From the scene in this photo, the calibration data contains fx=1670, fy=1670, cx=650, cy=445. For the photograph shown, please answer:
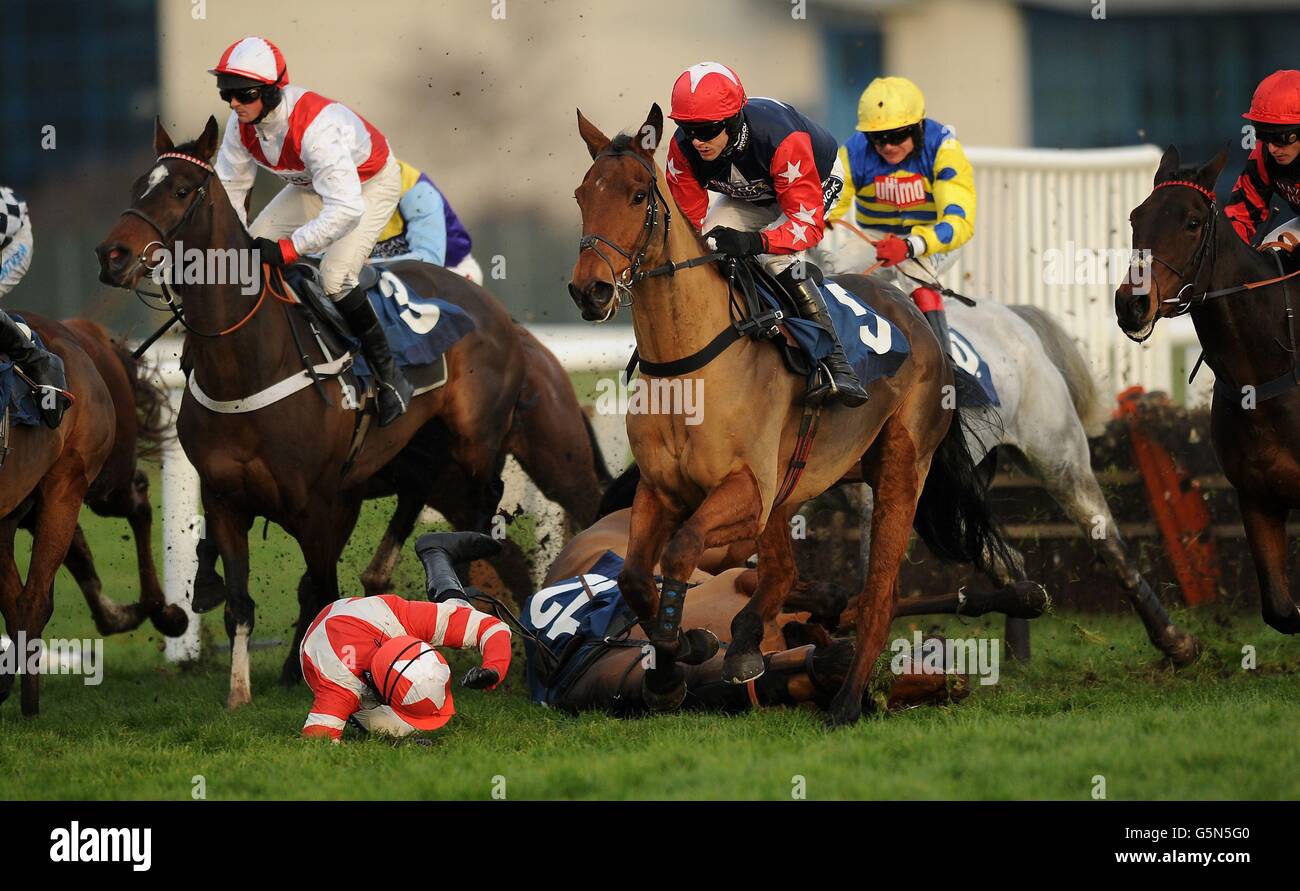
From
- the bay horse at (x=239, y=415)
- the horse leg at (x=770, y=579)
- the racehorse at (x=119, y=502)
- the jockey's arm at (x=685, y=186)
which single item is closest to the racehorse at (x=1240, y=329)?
the horse leg at (x=770, y=579)

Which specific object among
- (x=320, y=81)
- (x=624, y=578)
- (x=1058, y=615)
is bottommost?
(x=1058, y=615)

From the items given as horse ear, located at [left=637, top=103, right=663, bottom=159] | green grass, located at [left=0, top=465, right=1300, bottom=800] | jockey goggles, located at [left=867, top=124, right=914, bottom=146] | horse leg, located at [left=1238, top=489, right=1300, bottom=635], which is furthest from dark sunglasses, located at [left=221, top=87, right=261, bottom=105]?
horse leg, located at [left=1238, top=489, right=1300, bottom=635]

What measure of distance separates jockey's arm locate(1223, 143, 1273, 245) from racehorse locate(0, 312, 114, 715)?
4.40 m

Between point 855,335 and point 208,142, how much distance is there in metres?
2.46

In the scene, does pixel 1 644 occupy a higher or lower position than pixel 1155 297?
lower

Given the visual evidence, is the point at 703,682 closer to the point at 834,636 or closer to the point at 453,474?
the point at 834,636

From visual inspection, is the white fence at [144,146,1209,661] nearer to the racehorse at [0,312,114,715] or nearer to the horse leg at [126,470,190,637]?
the horse leg at [126,470,190,637]

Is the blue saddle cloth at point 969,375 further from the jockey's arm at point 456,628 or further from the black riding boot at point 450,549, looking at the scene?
the jockey's arm at point 456,628

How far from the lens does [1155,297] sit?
560 centimetres

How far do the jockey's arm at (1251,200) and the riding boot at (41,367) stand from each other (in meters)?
4.39

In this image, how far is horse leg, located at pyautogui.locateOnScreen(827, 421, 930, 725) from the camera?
5520 mm

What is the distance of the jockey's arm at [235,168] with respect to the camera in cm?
670
